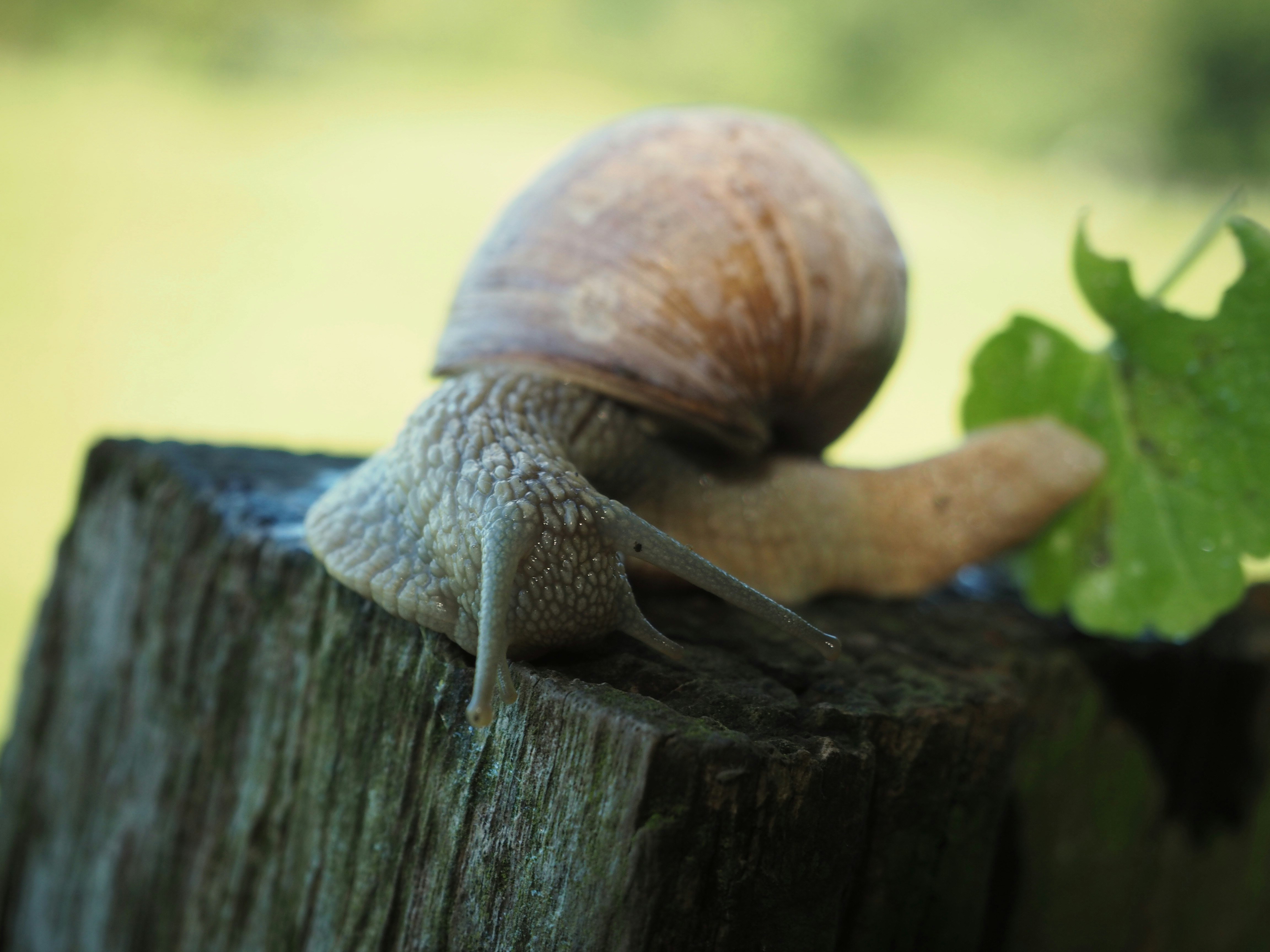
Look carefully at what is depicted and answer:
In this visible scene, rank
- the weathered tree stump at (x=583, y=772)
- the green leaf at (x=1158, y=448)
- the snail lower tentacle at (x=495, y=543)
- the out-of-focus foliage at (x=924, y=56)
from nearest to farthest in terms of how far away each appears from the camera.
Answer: the weathered tree stump at (x=583, y=772), the snail lower tentacle at (x=495, y=543), the green leaf at (x=1158, y=448), the out-of-focus foliage at (x=924, y=56)

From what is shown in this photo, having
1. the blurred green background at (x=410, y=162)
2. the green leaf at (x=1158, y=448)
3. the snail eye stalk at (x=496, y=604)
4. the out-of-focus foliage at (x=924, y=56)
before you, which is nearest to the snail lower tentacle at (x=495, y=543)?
the snail eye stalk at (x=496, y=604)

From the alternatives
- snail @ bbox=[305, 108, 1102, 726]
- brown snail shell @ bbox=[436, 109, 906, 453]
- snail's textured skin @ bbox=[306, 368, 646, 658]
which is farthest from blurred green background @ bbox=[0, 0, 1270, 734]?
snail's textured skin @ bbox=[306, 368, 646, 658]

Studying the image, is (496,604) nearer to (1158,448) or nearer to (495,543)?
(495,543)

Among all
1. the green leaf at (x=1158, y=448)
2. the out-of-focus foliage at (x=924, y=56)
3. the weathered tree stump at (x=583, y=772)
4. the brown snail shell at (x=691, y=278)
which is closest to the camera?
the weathered tree stump at (x=583, y=772)

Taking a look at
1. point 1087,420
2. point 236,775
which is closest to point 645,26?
point 1087,420

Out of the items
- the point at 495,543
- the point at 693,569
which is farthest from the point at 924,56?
the point at 495,543

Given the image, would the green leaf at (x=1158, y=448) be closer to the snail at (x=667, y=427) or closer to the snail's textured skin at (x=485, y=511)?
the snail at (x=667, y=427)
